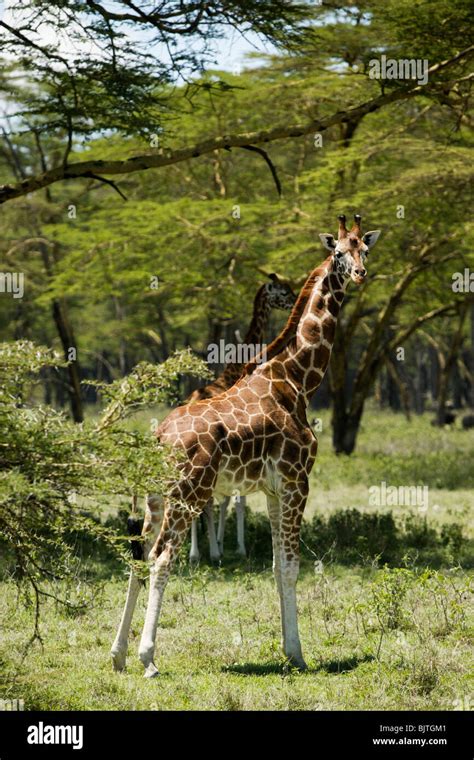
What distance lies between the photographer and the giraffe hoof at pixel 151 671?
6754 mm

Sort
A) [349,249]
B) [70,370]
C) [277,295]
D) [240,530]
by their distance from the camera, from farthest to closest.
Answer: [70,370], [240,530], [277,295], [349,249]

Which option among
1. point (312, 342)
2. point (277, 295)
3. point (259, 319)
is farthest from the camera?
point (277, 295)

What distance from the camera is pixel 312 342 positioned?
25.9ft

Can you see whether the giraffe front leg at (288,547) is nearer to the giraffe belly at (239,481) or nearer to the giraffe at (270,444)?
the giraffe at (270,444)

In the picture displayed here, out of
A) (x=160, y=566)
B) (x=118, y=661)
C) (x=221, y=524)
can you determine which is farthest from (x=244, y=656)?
(x=221, y=524)

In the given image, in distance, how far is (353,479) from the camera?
17594 mm

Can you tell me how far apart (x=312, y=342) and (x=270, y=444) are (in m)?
0.91

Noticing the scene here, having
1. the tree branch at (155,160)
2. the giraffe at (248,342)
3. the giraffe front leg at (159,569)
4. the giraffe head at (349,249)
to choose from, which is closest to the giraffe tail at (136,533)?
the giraffe front leg at (159,569)

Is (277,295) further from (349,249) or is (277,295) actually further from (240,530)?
(349,249)

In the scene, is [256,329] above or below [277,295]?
below

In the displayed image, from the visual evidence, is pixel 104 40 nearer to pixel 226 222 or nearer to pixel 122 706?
pixel 122 706

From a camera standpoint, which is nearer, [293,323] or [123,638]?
[123,638]

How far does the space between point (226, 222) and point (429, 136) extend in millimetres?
3780
